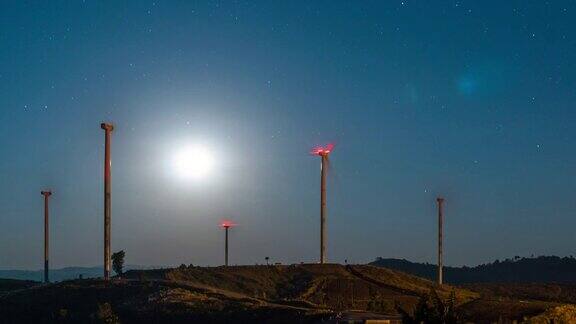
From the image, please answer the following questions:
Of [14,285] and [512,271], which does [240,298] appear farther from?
[512,271]

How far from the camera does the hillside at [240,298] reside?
46719 mm

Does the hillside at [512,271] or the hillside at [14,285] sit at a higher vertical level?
the hillside at [14,285]

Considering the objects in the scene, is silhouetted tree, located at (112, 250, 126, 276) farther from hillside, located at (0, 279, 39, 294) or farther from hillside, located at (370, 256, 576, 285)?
hillside, located at (370, 256, 576, 285)

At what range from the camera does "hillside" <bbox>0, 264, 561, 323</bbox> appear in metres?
46.7

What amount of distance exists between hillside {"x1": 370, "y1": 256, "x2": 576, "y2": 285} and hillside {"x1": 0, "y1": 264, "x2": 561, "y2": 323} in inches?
3147

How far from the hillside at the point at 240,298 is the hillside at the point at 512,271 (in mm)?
79938

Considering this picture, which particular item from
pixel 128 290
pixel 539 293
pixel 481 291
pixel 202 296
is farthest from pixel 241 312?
pixel 539 293

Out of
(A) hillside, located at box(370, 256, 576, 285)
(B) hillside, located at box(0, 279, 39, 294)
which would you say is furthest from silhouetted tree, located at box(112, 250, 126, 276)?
(A) hillside, located at box(370, 256, 576, 285)

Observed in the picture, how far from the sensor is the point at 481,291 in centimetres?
8494

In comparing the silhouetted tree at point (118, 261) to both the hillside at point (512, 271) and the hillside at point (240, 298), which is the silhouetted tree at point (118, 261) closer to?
the hillside at point (240, 298)

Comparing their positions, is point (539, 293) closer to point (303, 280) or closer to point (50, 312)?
point (303, 280)

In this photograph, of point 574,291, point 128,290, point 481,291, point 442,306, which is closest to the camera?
point 442,306

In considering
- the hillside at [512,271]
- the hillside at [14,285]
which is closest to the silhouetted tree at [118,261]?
the hillside at [14,285]

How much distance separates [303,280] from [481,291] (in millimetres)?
21411
